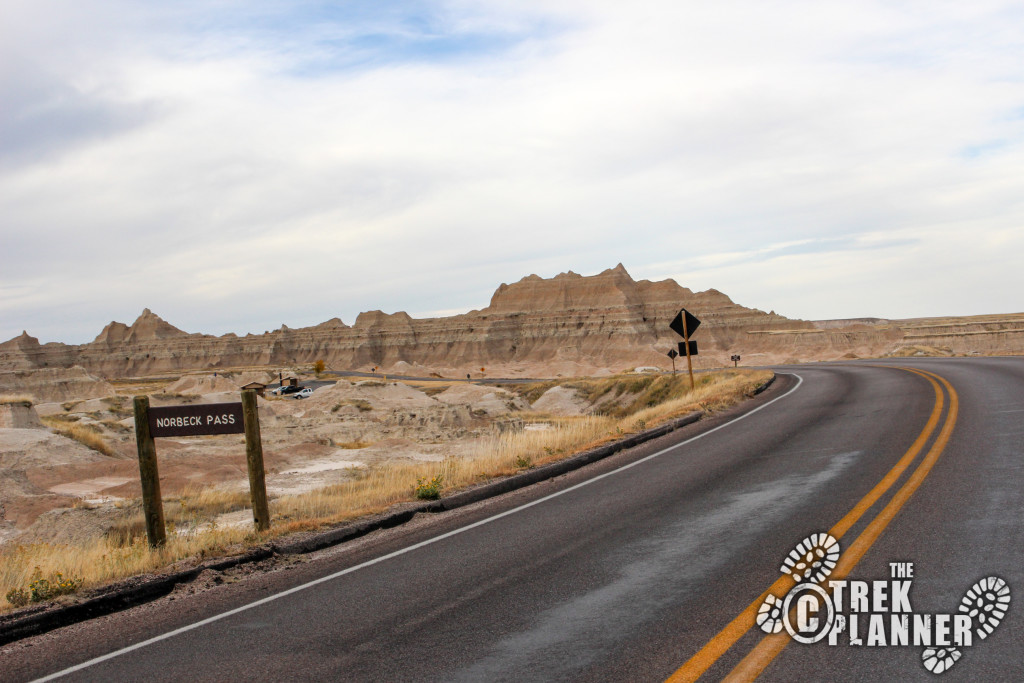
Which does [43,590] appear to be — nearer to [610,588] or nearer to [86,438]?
[610,588]

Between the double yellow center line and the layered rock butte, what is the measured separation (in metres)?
80.2

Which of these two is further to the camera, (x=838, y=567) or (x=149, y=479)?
(x=149, y=479)

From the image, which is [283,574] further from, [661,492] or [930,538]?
[930,538]

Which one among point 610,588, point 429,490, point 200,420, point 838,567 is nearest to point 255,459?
point 200,420

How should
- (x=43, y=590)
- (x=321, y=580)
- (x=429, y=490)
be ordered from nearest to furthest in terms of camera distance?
(x=43, y=590), (x=321, y=580), (x=429, y=490)

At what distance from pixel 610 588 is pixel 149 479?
6.13 m

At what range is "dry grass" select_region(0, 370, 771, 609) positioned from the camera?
7906mm

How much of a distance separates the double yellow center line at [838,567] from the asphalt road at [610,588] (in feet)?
0.07

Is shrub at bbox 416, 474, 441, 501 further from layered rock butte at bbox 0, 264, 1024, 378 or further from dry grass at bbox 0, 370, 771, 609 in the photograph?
layered rock butte at bbox 0, 264, 1024, 378

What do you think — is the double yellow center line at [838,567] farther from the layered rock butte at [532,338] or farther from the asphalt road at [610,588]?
the layered rock butte at [532,338]

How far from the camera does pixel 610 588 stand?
596 centimetres

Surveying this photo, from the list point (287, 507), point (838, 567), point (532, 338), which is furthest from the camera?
point (532, 338)

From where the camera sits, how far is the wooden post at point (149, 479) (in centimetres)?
898

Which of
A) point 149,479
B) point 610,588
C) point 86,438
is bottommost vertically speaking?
point 86,438
